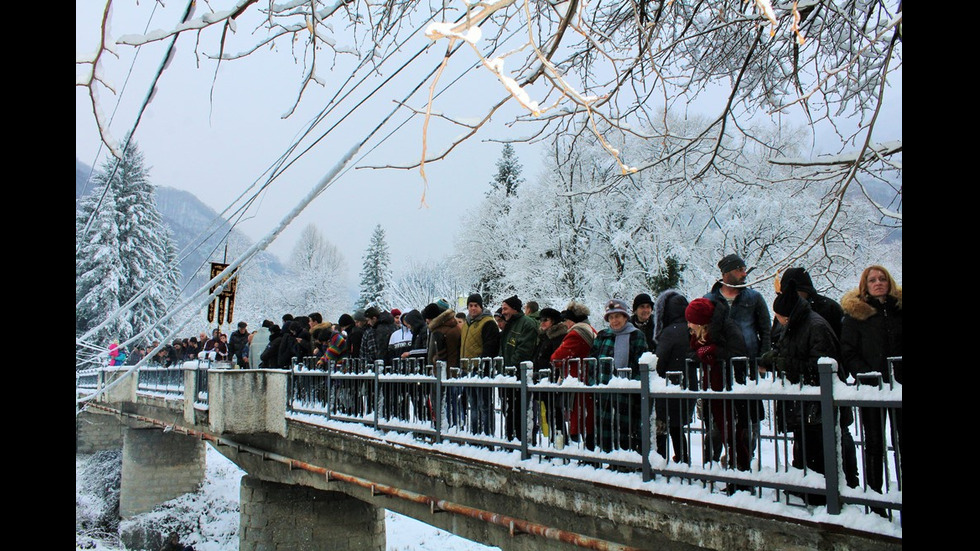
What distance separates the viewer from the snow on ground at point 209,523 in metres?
19.0

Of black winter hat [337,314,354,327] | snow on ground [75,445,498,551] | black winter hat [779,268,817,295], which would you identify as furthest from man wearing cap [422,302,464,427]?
snow on ground [75,445,498,551]

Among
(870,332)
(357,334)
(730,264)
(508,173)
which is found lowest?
(870,332)

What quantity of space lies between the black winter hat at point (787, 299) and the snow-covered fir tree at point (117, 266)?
3.74 m

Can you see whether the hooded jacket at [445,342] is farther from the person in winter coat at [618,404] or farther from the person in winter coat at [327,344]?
the person in winter coat at [618,404]

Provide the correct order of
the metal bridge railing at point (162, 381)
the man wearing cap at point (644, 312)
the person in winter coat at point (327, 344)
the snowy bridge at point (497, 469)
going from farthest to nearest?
the metal bridge railing at point (162, 381) → the person in winter coat at point (327, 344) → the man wearing cap at point (644, 312) → the snowy bridge at point (497, 469)

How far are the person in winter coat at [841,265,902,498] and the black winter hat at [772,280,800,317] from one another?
0.99 feet

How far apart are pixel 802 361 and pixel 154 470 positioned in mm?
22441

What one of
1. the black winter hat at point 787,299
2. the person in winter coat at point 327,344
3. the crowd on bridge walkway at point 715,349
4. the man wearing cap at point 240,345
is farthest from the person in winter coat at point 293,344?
the black winter hat at point 787,299

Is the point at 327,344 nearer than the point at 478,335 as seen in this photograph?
No

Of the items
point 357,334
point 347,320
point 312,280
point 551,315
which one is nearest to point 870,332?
point 551,315

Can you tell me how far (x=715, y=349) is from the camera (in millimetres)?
5008

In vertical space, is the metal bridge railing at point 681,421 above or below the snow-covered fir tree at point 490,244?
below

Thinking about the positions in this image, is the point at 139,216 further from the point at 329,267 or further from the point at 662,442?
the point at 329,267

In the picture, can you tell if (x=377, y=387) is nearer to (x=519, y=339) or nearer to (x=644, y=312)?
(x=519, y=339)
